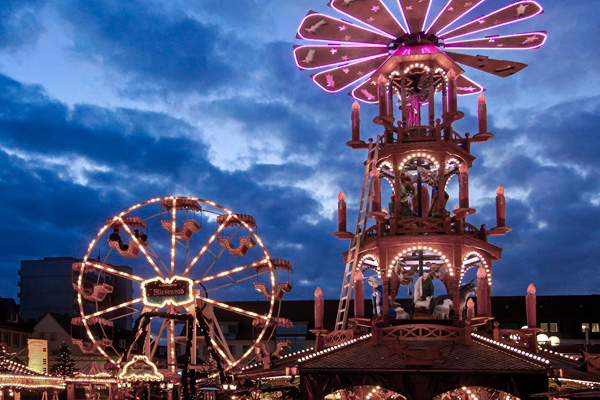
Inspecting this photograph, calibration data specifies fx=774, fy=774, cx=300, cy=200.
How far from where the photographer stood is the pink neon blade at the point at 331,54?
88.5 feet

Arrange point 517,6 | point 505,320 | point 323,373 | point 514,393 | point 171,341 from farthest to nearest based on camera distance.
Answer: point 505,320
point 171,341
point 517,6
point 323,373
point 514,393

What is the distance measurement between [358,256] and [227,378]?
5987 mm

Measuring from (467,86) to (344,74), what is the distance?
5335mm

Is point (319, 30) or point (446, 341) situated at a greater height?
point (319, 30)

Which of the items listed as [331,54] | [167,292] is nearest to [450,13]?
[331,54]

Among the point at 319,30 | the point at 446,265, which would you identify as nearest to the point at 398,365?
the point at 446,265

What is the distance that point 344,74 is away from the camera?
28.9 m

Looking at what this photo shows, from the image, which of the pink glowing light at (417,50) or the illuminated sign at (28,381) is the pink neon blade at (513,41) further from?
the illuminated sign at (28,381)

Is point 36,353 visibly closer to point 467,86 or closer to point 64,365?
point 64,365

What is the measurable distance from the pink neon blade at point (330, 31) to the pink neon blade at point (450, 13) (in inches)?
75.4

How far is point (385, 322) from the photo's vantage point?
79.0ft

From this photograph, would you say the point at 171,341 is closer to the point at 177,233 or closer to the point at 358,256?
the point at 177,233

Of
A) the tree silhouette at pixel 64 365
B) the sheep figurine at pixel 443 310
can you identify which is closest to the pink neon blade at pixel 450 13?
the sheep figurine at pixel 443 310

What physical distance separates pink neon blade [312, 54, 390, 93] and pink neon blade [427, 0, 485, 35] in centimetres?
259
